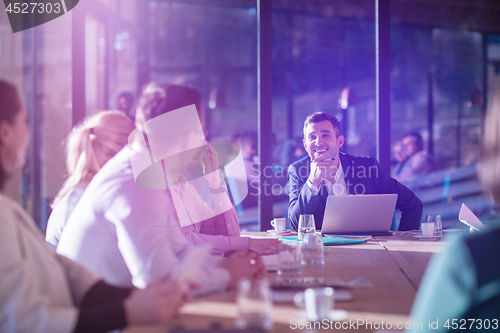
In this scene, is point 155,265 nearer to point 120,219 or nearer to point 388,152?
point 120,219

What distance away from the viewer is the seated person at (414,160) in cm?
715

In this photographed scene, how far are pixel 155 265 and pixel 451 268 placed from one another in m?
0.96

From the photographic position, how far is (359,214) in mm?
2633

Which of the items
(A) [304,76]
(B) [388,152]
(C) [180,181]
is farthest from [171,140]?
(A) [304,76]

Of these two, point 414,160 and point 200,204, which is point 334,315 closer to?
point 200,204

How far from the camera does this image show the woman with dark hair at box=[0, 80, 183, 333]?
3.60ft

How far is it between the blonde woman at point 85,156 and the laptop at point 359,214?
4.07ft

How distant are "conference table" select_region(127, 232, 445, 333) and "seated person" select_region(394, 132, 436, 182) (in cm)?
510

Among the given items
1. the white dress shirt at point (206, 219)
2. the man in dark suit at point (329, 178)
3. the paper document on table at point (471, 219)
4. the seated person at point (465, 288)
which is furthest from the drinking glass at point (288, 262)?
the man in dark suit at point (329, 178)

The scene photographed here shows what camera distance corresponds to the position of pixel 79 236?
168cm

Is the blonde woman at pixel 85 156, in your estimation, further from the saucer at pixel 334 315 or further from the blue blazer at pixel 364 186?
the saucer at pixel 334 315

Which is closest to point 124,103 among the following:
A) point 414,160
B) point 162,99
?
point 162,99

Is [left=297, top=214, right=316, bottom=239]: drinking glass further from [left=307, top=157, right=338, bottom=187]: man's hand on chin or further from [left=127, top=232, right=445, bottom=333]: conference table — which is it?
[left=307, top=157, right=338, bottom=187]: man's hand on chin

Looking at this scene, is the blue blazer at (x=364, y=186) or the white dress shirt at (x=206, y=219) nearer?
the white dress shirt at (x=206, y=219)
